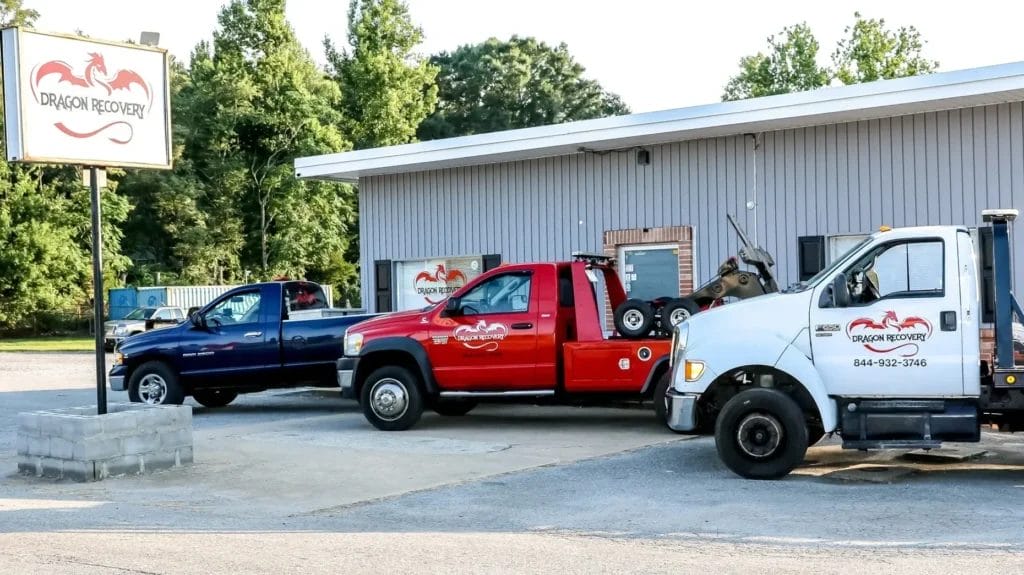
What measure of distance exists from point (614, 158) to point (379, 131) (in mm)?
40127

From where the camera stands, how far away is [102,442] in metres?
10.9

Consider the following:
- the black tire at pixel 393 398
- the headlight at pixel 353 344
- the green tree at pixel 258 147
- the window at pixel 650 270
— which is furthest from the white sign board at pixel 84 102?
the green tree at pixel 258 147

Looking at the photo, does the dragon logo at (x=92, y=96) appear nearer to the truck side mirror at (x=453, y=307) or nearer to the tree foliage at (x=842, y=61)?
the truck side mirror at (x=453, y=307)

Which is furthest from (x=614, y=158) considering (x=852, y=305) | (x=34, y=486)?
(x=34, y=486)

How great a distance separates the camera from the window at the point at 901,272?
9.93m

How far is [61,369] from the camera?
28344 mm

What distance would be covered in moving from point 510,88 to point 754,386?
62.0m

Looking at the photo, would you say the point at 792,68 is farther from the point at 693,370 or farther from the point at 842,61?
the point at 693,370

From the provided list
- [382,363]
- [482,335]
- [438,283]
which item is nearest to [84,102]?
[382,363]

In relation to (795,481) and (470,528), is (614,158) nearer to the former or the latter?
(795,481)

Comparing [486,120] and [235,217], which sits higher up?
[486,120]

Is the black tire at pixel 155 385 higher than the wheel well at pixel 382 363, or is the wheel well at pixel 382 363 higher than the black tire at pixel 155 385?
the wheel well at pixel 382 363

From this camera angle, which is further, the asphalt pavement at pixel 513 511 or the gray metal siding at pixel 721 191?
the gray metal siding at pixel 721 191

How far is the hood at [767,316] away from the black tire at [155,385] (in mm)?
9366
